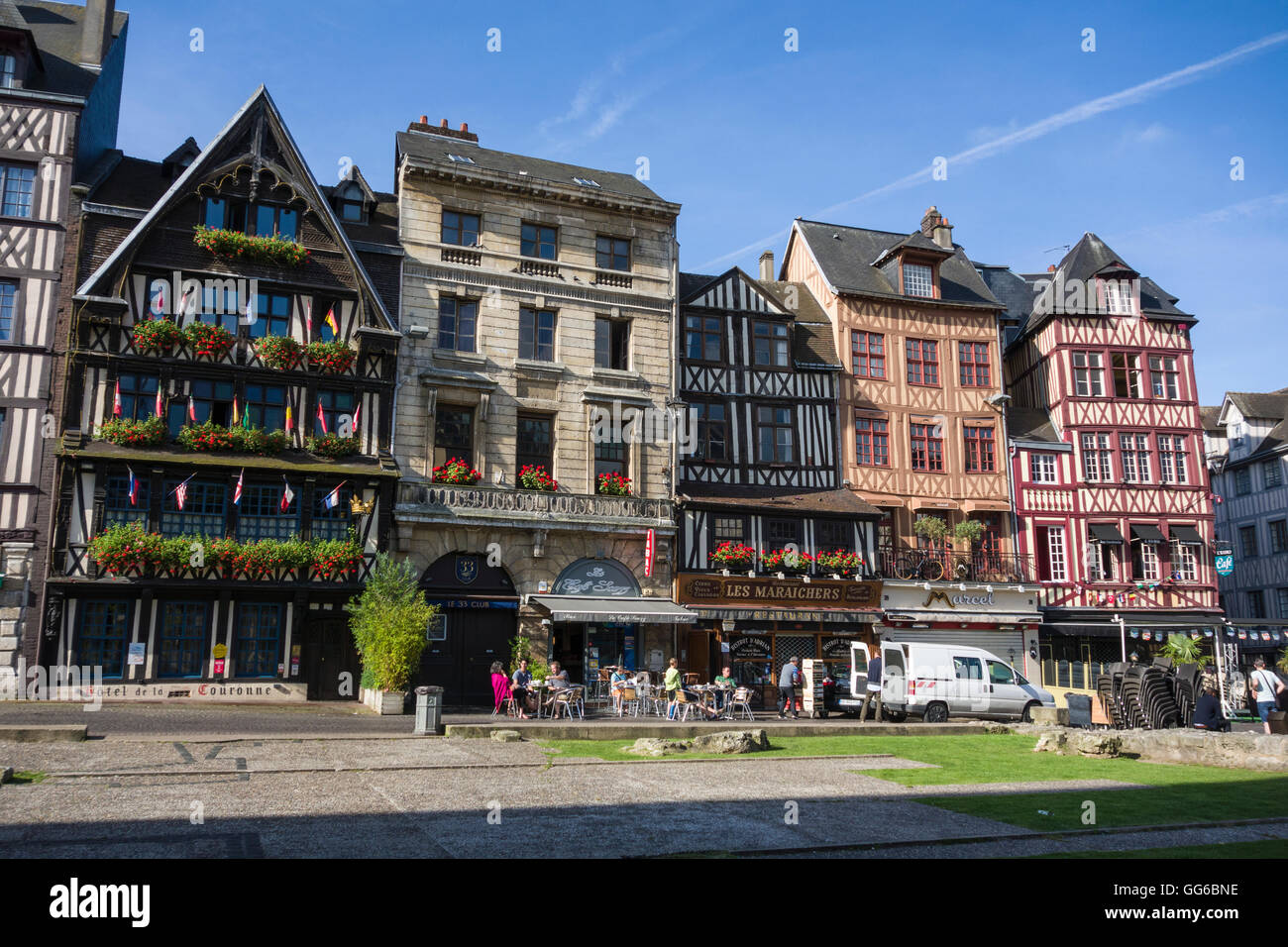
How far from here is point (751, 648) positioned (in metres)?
27.8

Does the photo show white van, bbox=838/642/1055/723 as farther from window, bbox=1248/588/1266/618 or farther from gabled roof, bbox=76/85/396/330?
window, bbox=1248/588/1266/618

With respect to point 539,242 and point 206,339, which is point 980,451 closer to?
point 539,242

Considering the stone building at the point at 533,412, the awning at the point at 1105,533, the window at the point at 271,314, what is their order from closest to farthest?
the window at the point at 271,314, the stone building at the point at 533,412, the awning at the point at 1105,533

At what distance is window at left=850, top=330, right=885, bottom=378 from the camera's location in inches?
1234

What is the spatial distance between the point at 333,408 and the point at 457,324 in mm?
4119

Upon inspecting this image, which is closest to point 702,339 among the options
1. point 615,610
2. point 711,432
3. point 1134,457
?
point 711,432

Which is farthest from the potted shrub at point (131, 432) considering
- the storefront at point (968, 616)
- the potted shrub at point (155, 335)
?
the storefront at point (968, 616)

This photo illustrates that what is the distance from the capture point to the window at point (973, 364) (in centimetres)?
3244

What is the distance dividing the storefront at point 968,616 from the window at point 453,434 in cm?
1309

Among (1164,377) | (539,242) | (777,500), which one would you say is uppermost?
(539,242)

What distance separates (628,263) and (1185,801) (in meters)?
21.1

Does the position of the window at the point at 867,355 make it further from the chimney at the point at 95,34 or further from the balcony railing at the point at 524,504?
the chimney at the point at 95,34

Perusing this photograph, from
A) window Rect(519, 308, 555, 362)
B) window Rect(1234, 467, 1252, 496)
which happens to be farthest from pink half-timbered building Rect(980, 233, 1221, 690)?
window Rect(519, 308, 555, 362)

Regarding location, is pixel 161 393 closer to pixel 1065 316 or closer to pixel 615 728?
pixel 615 728
